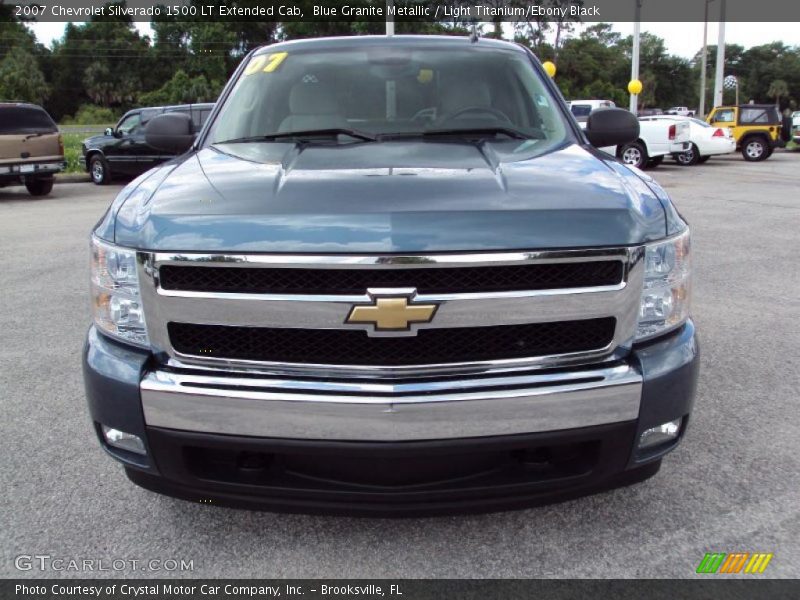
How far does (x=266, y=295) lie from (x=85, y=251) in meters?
7.04

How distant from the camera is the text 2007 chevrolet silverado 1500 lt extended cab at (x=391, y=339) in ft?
6.94

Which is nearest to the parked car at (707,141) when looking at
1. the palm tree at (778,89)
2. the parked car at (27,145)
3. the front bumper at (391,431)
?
the parked car at (27,145)

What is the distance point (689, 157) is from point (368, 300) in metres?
21.6

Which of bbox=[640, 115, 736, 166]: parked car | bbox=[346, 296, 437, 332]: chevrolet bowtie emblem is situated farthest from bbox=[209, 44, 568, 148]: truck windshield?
bbox=[640, 115, 736, 166]: parked car

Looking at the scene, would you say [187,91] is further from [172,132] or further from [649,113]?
[172,132]

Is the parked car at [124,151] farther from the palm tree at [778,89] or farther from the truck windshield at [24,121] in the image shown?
the palm tree at [778,89]

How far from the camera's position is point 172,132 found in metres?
3.77

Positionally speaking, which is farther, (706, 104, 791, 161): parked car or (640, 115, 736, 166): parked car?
(706, 104, 791, 161): parked car

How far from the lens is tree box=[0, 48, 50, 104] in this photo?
194 ft

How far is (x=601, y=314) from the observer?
2.20m

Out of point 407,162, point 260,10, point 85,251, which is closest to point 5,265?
point 85,251

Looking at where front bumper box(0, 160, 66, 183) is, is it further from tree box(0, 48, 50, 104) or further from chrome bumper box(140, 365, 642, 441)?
tree box(0, 48, 50, 104)

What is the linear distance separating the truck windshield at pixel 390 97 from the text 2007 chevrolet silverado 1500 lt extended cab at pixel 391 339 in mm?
910

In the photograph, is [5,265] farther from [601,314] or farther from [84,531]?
[601,314]
